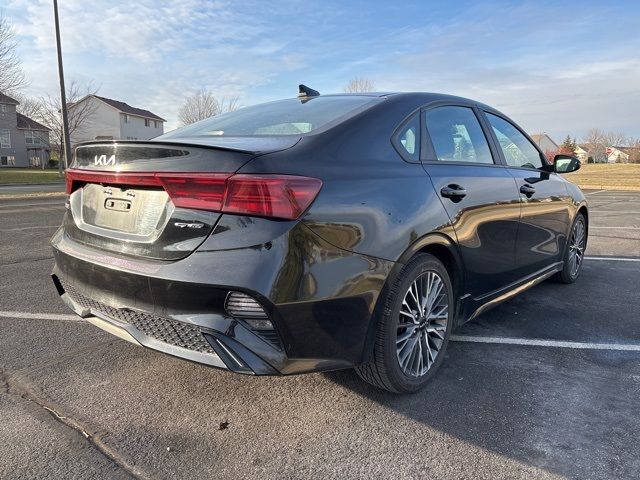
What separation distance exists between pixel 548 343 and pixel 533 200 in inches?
44.1

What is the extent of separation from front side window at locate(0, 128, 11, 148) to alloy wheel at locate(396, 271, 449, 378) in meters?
64.5

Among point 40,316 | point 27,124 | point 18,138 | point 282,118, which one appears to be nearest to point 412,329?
point 282,118

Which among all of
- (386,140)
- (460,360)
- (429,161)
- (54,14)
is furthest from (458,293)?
(54,14)

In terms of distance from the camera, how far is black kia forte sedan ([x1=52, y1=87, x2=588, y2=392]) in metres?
2.09

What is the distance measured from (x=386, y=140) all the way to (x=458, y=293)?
42.7 inches

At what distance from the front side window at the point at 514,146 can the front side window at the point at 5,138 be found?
63717mm

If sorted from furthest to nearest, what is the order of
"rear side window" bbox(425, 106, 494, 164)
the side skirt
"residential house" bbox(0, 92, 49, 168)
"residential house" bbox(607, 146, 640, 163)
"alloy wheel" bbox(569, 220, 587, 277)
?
"residential house" bbox(607, 146, 640, 163) < "residential house" bbox(0, 92, 49, 168) < "alloy wheel" bbox(569, 220, 587, 277) < the side skirt < "rear side window" bbox(425, 106, 494, 164)

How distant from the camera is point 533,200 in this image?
3.93 metres

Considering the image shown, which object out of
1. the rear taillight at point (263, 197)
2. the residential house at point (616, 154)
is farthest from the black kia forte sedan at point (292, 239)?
the residential house at point (616, 154)

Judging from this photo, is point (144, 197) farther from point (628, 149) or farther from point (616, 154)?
point (616, 154)

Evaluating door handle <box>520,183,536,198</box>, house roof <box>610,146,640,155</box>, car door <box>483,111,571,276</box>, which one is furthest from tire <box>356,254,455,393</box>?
house roof <box>610,146,640,155</box>

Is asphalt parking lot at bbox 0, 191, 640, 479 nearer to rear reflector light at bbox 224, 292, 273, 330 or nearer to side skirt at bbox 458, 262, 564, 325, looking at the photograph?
side skirt at bbox 458, 262, 564, 325

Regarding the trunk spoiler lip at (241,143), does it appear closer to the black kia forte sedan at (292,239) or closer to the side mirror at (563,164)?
the black kia forte sedan at (292,239)

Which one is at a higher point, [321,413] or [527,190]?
[527,190]
